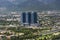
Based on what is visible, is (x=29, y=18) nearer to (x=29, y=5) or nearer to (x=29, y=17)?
(x=29, y=17)

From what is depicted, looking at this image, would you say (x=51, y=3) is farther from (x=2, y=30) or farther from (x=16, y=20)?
(x=2, y=30)

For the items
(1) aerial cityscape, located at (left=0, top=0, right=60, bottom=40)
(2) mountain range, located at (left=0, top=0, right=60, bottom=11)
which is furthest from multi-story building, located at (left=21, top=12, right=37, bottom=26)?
(2) mountain range, located at (left=0, top=0, right=60, bottom=11)

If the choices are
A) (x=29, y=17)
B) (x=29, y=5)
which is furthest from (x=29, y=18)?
(x=29, y=5)

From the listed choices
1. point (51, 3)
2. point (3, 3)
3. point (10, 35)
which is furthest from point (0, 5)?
point (51, 3)

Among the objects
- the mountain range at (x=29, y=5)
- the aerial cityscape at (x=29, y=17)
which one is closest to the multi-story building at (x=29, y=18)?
the aerial cityscape at (x=29, y=17)

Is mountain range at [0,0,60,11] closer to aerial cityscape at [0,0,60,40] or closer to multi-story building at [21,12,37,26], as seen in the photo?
aerial cityscape at [0,0,60,40]

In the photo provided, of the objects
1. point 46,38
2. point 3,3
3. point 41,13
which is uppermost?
point 3,3

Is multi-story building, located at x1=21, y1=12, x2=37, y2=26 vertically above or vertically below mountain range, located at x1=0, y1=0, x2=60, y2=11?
below
